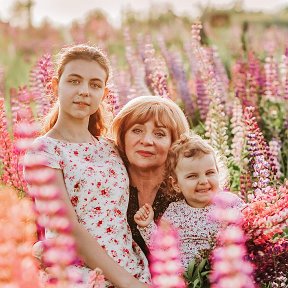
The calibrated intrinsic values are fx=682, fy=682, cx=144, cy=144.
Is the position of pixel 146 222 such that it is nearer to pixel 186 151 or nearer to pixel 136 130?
pixel 186 151

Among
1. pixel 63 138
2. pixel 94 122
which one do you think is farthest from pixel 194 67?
pixel 63 138

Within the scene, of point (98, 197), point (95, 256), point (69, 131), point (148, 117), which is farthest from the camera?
point (148, 117)

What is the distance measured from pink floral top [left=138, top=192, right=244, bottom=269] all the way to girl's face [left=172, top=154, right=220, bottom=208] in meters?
0.07

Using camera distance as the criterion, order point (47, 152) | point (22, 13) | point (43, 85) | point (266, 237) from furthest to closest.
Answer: point (22, 13)
point (43, 85)
point (47, 152)
point (266, 237)

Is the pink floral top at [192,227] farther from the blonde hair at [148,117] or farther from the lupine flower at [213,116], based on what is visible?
the lupine flower at [213,116]

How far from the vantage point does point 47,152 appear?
3.17 m

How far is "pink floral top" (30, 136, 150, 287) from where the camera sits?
3.21 m

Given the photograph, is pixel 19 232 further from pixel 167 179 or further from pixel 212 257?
pixel 167 179

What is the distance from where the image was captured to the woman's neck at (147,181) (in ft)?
11.8

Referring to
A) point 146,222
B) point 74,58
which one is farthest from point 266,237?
point 74,58

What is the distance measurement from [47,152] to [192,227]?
80cm

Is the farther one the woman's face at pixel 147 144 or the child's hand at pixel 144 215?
the woman's face at pixel 147 144

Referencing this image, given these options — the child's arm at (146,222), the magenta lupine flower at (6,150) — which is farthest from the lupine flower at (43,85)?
the child's arm at (146,222)

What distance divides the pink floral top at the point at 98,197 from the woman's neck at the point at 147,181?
0.73 ft
